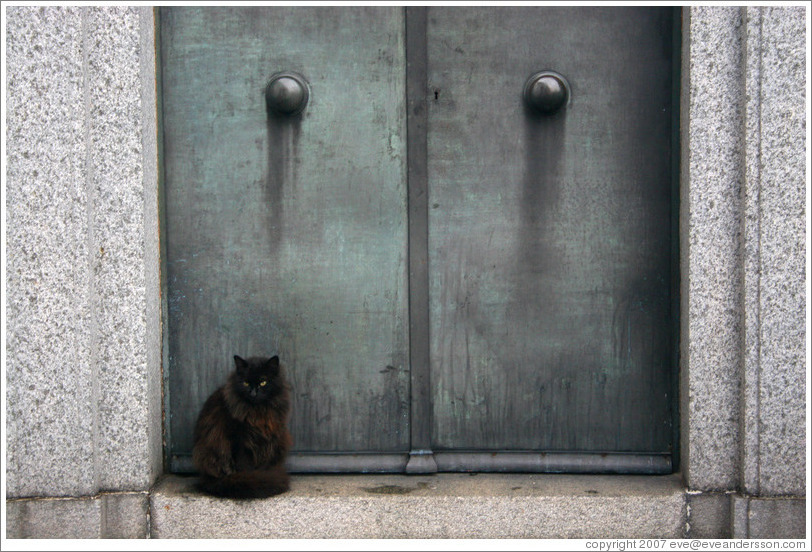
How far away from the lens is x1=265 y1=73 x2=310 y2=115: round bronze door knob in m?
4.02

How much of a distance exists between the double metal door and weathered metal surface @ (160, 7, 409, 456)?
12 millimetres

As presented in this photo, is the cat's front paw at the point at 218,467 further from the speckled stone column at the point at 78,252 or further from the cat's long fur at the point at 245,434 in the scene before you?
the speckled stone column at the point at 78,252

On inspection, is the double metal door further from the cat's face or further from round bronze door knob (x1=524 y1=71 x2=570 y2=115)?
the cat's face

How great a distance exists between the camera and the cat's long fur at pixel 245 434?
375 centimetres

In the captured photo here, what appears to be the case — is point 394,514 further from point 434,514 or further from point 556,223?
point 556,223

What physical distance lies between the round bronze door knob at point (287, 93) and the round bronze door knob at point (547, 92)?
131cm

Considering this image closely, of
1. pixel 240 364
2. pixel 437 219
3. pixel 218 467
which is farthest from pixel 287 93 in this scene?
pixel 218 467

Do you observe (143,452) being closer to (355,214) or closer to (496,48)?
(355,214)

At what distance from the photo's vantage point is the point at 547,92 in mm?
3973

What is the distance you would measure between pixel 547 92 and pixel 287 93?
150cm

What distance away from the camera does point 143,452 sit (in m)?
3.89

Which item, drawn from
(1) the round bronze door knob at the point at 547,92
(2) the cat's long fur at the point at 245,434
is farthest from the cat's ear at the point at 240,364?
(1) the round bronze door knob at the point at 547,92

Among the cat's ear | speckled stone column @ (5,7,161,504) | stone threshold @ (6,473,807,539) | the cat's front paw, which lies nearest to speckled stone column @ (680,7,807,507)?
stone threshold @ (6,473,807,539)

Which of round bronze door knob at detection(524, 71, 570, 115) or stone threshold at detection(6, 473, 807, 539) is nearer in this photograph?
stone threshold at detection(6, 473, 807, 539)
